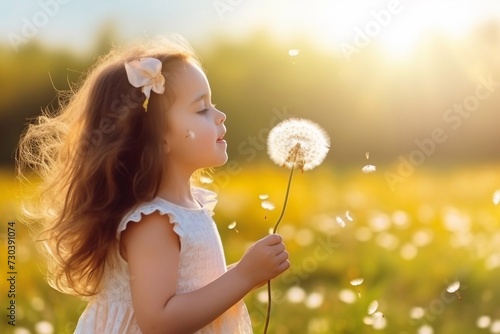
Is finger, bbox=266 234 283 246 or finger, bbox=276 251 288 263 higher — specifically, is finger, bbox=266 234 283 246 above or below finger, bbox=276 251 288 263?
above

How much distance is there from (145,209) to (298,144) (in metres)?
0.39

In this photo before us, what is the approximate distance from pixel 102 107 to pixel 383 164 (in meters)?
2.29

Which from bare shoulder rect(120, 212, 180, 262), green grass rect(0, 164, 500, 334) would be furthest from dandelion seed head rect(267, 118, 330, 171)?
green grass rect(0, 164, 500, 334)

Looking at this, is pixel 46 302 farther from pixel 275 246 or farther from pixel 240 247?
pixel 275 246

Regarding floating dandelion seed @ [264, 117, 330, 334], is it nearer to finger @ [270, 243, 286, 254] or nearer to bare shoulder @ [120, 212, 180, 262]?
finger @ [270, 243, 286, 254]

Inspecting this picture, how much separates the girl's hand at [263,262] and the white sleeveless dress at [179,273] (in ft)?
0.36

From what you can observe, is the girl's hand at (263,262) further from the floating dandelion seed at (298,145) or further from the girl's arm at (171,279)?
the floating dandelion seed at (298,145)

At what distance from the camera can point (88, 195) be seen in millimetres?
1852

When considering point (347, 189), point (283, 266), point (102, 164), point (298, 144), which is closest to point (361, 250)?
point (347, 189)

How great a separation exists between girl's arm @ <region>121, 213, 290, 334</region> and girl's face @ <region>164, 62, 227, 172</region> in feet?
0.53

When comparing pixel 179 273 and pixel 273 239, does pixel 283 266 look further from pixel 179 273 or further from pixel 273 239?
pixel 179 273

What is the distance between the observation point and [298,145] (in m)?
1.94

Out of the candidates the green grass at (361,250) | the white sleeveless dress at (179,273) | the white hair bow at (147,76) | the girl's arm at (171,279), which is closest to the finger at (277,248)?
the girl's arm at (171,279)

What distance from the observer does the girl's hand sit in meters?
1.76
